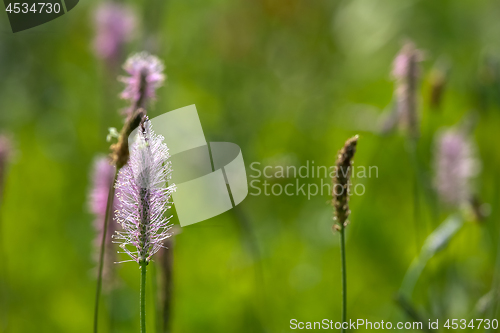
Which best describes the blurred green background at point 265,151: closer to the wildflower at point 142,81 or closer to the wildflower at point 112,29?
the wildflower at point 112,29

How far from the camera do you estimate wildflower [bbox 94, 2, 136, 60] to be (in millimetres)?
1198

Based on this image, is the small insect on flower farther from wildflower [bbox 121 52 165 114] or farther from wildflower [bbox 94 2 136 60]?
wildflower [bbox 94 2 136 60]

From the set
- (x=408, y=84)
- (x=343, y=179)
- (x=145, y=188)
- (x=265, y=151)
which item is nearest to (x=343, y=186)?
(x=343, y=179)

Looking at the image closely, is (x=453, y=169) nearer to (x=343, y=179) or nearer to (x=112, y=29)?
(x=343, y=179)

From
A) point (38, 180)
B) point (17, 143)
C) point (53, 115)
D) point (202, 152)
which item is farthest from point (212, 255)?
point (53, 115)

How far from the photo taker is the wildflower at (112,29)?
3.93ft

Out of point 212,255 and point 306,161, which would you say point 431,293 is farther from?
point 306,161

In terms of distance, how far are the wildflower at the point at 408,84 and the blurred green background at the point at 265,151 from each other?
62mm

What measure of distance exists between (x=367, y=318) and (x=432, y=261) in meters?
0.16

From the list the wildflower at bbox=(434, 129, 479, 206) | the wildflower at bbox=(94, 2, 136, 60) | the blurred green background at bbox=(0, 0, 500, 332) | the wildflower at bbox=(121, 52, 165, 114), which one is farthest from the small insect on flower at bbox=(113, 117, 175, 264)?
the wildflower at bbox=(94, 2, 136, 60)

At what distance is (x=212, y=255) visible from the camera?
3.72 feet

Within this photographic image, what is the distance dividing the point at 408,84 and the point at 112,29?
72 cm

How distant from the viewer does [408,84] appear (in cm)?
78

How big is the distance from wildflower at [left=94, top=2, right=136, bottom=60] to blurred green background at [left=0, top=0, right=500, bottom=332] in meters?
0.03
